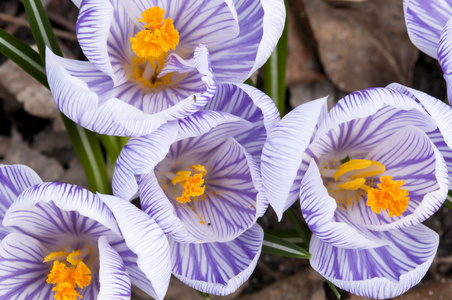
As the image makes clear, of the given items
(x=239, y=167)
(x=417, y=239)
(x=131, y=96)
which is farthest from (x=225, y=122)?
(x=417, y=239)

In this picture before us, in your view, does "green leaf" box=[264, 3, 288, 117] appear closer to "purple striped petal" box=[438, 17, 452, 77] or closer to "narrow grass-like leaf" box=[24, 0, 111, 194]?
"purple striped petal" box=[438, 17, 452, 77]

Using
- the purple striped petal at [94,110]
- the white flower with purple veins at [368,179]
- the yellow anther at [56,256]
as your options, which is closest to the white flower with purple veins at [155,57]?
the purple striped petal at [94,110]

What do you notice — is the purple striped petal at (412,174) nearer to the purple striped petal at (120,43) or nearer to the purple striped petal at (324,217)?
the purple striped petal at (324,217)

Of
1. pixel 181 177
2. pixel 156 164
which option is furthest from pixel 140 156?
pixel 181 177

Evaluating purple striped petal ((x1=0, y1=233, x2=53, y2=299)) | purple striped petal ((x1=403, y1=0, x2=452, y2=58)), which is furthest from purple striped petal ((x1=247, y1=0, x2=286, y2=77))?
purple striped petal ((x1=0, y1=233, x2=53, y2=299))

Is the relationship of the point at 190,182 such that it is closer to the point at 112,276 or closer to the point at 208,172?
the point at 208,172

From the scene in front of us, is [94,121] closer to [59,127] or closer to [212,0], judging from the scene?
[212,0]
